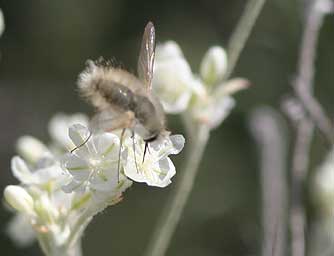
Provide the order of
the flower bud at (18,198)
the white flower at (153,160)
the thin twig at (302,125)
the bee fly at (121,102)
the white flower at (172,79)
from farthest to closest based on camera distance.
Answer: the white flower at (172,79) → the thin twig at (302,125) → the flower bud at (18,198) → the white flower at (153,160) → the bee fly at (121,102)

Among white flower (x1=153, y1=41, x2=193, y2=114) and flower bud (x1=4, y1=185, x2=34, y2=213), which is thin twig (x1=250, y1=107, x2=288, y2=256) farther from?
flower bud (x1=4, y1=185, x2=34, y2=213)

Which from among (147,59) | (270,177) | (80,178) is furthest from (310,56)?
(80,178)

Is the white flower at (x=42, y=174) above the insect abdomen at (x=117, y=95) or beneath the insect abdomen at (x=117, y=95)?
beneath

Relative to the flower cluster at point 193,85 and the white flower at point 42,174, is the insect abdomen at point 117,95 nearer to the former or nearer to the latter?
the white flower at point 42,174

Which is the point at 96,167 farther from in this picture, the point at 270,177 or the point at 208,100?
the point at 270,177

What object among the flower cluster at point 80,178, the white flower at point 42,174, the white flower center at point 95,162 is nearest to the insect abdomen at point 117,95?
the flower cluster at point 80,178

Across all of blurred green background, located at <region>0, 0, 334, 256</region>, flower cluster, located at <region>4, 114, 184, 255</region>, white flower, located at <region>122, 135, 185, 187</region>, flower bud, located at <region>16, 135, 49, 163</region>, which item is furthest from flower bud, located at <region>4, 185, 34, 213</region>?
blurred green background, located at <region>0, 0, 334, 256</region>
